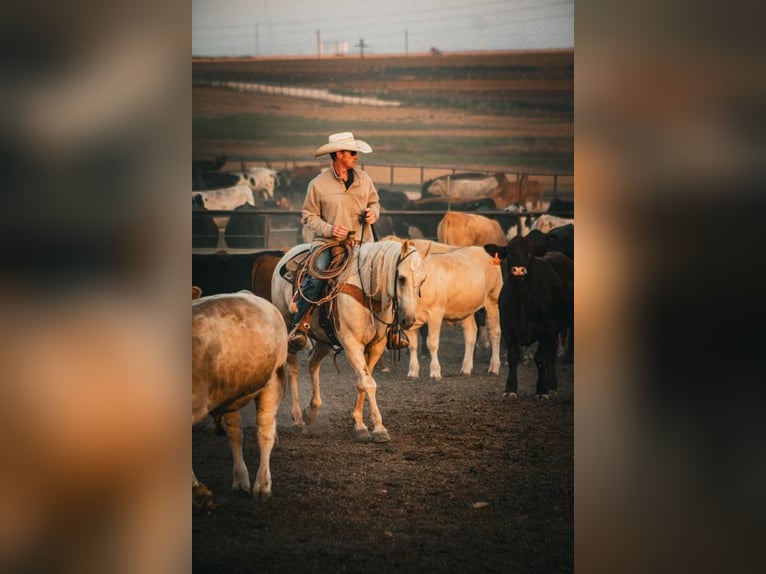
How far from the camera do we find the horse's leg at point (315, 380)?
266 inches

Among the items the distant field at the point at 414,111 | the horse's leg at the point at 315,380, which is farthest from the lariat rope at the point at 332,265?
the distant field at the point at 414,111

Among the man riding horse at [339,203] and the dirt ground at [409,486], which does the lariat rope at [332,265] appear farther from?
the dirt ground at [409,486]

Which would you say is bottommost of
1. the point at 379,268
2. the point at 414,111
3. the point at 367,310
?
the point at 367,310

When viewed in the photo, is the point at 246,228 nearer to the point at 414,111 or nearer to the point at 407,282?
the point at 407,282

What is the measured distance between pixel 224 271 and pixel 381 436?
1.34m

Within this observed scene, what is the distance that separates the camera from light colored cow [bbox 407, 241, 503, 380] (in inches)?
270

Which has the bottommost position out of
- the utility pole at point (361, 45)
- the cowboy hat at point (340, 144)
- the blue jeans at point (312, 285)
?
the blue jeans at point (312, 285)

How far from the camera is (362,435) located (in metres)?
6.76

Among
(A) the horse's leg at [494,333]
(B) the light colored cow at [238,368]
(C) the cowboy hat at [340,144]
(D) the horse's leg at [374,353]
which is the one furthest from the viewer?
(A) the horse's leg at [494,333]

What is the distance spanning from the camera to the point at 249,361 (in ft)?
21.7

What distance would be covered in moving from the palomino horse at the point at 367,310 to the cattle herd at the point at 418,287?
2 cm

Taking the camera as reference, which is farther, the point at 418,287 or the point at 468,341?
the point at 468,341

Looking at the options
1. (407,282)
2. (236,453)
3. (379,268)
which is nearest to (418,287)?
(407,282)

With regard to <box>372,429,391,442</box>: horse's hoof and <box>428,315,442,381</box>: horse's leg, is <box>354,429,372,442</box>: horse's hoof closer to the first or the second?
<box>372,429,391,442</box>: horse's hoof
